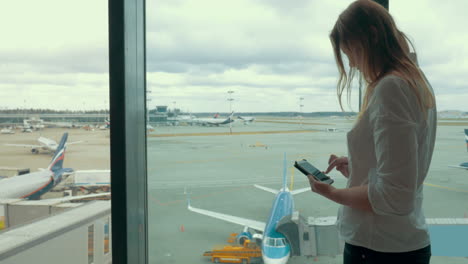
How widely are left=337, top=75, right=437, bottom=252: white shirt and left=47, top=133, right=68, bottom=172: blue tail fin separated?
1416 mm

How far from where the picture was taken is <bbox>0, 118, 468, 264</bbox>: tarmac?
1.67 meters

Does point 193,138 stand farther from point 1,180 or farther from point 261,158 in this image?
point 1,180

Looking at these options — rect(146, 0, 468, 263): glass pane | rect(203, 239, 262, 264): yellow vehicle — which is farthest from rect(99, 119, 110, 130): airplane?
rect(203, 239, 262, 264): yellow vehicle

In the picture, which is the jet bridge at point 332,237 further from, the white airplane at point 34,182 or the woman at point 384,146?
the white airplane at point 34,182

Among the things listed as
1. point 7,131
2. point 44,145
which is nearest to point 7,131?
point 7,131

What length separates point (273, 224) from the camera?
2.14 meters

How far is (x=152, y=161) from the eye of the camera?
163cm

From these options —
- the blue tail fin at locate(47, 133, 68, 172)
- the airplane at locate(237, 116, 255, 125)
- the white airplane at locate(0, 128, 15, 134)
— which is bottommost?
the blue tail fin at locate(47, 133, 68, 172)

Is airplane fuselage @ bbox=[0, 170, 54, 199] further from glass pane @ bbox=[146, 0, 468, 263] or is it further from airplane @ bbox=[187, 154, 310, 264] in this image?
airplane @ bbox=[187, 154, 310, 264]

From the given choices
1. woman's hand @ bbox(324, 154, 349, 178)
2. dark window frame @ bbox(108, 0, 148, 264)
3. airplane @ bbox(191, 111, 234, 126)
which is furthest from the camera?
airplane @ bbox(191, 111, 234, 126)

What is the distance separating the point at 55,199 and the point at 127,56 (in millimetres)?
850

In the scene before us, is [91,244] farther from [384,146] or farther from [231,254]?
[384,146]

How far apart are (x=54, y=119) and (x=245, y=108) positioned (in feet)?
3.33

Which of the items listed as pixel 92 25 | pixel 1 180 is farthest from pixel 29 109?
pixel 92 25
